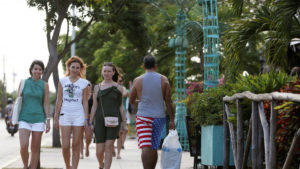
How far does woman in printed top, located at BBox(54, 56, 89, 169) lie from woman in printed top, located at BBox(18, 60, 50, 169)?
0.21 meters

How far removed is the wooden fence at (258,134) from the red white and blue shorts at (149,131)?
3.28 ft

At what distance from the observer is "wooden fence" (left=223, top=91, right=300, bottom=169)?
17.7 feet

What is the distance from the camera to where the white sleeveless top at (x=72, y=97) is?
8.67 metres

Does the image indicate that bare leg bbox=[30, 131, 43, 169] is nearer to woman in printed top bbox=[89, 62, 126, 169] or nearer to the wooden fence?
woman in printed top bbox=[89, 62, 126, 169]

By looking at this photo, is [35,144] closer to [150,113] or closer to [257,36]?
[150,113]

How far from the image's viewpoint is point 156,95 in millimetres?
8008

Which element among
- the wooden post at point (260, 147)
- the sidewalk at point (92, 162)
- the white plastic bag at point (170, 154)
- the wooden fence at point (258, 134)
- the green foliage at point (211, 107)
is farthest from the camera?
the sidewalk at point (92, 162)

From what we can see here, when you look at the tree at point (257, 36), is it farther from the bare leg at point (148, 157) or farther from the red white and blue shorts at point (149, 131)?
the bare leg at point (148, 157)

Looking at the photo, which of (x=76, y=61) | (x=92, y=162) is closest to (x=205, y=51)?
(x=92, y=162)

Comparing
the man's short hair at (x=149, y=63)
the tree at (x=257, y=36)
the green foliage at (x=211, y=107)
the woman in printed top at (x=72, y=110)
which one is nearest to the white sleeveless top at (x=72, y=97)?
the woman in printed top at (x=72, y=110)

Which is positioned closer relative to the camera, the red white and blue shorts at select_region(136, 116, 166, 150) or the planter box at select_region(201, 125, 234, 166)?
the red white and blue shorts at select_region(136, 116, 166, 150)

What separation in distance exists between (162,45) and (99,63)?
1201 cm

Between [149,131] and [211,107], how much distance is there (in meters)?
1.61

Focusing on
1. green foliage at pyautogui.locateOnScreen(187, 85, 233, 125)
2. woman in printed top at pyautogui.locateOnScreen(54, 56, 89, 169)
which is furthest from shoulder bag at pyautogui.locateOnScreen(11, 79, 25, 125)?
green foliage at pyautogui.locateOnScreen(187, 85, 233, 125)
